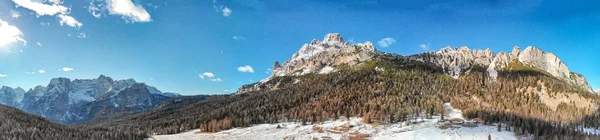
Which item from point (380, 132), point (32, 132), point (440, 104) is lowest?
point (32, 132)

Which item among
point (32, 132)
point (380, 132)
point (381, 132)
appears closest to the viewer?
point (381, 132)

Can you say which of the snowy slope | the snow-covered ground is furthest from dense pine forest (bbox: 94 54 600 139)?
the snowy slope

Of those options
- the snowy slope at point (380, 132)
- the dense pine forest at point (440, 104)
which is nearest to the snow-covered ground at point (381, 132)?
the snowy slope at point (380, 132)

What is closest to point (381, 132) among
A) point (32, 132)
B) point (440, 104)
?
point (440, 104)

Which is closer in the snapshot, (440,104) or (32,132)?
(440,104)

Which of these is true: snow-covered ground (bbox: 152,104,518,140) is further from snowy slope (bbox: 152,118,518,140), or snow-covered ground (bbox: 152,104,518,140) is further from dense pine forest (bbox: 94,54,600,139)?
dense pine forest (bbox: 94,54,600,139)

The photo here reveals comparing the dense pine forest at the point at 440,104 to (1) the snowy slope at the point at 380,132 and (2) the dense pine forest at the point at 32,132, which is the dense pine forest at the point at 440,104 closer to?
(1) the snowy slope at the point at 380,132

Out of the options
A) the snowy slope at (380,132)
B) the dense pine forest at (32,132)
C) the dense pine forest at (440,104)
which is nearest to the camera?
the snowy slope at (380,132)

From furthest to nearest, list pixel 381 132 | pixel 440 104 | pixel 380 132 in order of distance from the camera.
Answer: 1. pixel 440 104
2. pixel 380 132
3. pixel 381 132

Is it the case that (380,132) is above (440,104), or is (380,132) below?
below

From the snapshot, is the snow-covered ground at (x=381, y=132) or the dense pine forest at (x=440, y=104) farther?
the dense pine forest at (x=440, y=104)

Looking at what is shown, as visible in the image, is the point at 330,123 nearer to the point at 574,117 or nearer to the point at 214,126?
the point at 214,126

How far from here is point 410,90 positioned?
14525cm

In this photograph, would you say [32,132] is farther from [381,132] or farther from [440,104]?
[440,104]
